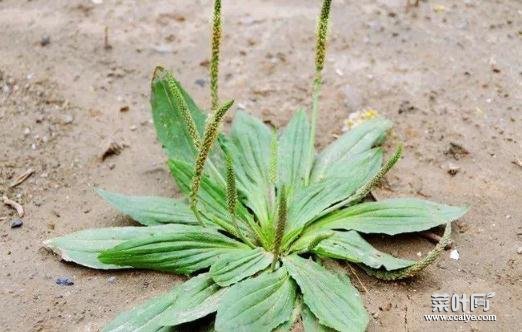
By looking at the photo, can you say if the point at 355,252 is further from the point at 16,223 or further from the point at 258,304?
the point at 16,223

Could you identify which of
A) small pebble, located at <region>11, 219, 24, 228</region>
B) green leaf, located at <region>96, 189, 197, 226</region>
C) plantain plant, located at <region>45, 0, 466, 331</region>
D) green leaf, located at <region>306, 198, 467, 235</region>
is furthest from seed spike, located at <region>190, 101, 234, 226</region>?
small pebble, located at <region>11, 219, 24, 228</region>

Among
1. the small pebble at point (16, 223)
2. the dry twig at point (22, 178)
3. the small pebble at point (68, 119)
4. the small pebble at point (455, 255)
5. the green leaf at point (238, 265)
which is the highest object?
the green leaf at point (238, 265)

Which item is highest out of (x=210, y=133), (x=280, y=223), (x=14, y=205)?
(x=210, y=133)

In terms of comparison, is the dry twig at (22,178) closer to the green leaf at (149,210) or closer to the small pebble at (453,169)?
the green leaf at (149,210)

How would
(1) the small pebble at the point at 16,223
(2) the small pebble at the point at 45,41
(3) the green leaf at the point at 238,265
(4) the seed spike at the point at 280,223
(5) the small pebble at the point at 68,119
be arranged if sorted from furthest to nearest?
(2) the small pebble at the point at 45,41
(5) the small pebble at the point at 68,119
(1) the small pebble at the point at 16,223
(3) the green leaf at the point at 238,265
(4) the seed spike at the point at 280,223

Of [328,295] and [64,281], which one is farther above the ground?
[328,295]

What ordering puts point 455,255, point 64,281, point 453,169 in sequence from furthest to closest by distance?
1. point 453,169
2. point 455,255
3. point 64,281

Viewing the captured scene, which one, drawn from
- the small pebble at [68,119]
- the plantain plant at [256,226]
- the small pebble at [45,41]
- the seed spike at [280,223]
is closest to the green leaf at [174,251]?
the plantain plant at [256,226]

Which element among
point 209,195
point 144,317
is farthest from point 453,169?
point 144,317
